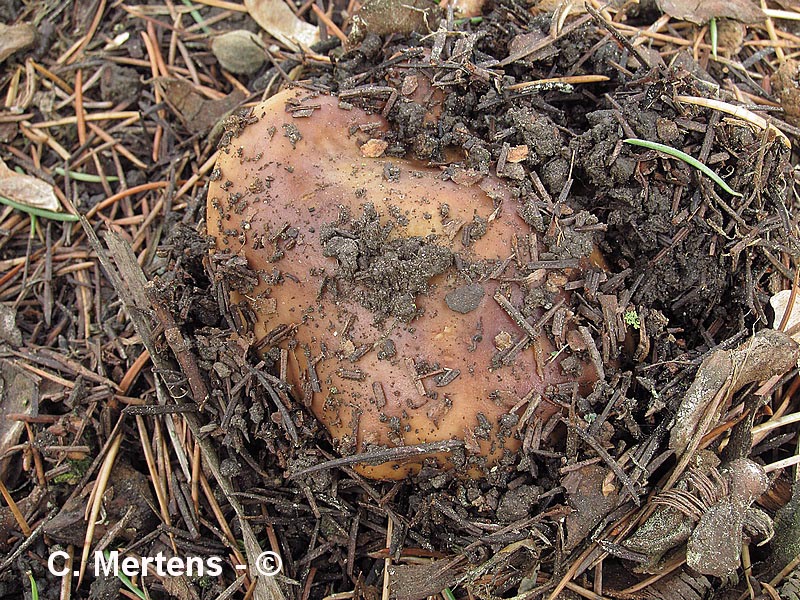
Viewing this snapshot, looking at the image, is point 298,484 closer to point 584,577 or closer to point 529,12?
point 584,577

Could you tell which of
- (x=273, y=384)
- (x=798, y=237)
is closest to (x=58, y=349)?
(x=273, y=384)

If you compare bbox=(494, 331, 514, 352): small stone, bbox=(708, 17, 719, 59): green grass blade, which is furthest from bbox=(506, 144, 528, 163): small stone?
bbox=(708, 17, 719, 59): green grass blade

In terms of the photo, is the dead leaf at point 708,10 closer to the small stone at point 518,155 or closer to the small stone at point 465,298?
the small stone at point 518,155

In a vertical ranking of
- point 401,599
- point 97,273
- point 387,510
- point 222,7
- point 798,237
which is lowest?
point 401,599

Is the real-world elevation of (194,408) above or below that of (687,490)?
below

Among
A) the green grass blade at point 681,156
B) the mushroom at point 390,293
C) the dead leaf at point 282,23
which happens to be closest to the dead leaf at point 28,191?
the mushroom at point 390,293
